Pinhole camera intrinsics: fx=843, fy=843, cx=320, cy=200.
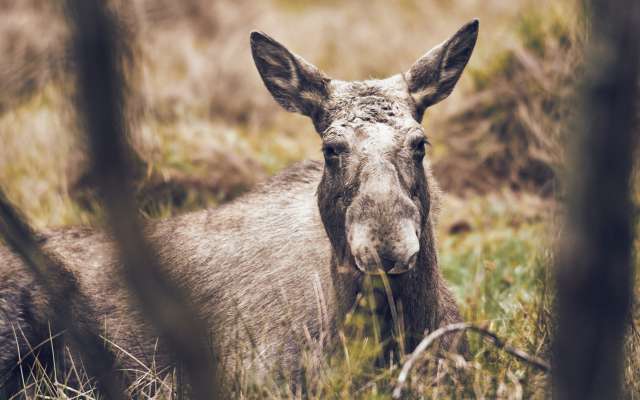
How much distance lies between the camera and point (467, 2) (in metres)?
13.4

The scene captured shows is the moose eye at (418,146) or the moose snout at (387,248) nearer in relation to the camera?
the moose snout at (387,248)

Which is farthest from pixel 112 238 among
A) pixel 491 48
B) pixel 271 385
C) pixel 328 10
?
pixel 328 10

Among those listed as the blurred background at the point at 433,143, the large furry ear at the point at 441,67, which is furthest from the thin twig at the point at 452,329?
the large furry ear at the point at 441,67

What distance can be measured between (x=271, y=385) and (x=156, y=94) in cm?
620

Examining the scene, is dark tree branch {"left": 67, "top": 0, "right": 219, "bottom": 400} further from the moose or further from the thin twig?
the moose

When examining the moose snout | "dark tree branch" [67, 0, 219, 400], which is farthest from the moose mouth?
"dark tree branch" [67, 0, 219, 400]

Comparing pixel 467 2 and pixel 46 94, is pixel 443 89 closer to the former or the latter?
pixel 46 94

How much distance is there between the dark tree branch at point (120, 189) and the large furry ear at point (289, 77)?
2.43m

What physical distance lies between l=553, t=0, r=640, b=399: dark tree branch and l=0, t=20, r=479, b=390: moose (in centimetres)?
158

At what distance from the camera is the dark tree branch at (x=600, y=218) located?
72.9 inches

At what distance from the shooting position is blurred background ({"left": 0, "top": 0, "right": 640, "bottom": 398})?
5473 mm

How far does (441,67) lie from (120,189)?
2974mm

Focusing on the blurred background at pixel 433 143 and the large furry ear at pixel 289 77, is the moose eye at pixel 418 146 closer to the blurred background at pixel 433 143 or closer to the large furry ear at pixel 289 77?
the large furry ear at pixel 289 77

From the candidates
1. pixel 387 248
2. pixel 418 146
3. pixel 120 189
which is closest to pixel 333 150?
pixel 418 146
